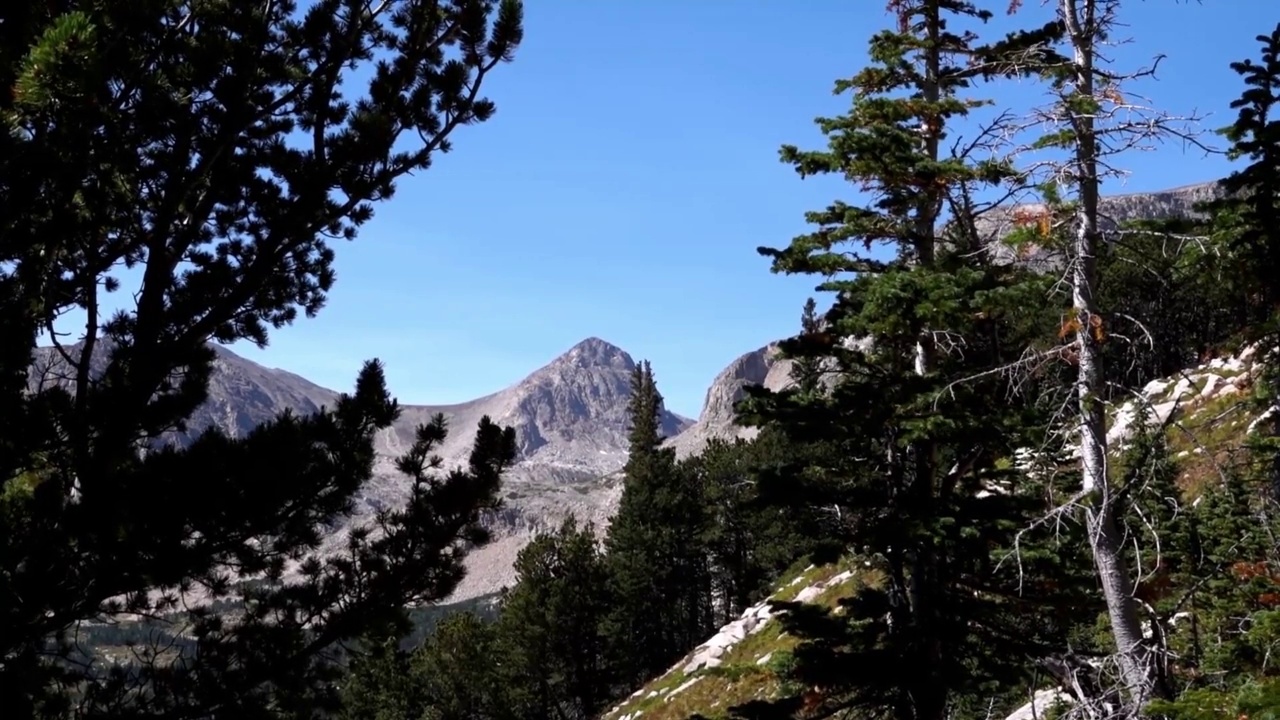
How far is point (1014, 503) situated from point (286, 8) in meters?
10.2

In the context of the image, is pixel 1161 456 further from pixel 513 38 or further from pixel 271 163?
pixel 271 163

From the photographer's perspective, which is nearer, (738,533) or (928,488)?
(928,488)

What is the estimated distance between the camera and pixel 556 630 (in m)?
48.9

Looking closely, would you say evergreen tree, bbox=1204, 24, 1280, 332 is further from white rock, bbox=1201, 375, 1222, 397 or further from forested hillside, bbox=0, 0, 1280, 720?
white rock, bbox=1201, 375, 1222, 397

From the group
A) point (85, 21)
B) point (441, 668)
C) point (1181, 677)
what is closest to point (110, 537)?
point (85, 21)

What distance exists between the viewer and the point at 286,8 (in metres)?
8.59

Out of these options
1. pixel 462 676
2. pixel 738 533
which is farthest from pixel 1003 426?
pixel 738 533

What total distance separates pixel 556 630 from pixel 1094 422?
44043 millimetres

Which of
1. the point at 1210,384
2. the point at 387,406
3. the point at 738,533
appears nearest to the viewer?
the point at 387,406

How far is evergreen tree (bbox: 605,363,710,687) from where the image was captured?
160 ft

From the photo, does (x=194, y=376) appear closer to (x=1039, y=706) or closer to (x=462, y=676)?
(x=1039, y=706)

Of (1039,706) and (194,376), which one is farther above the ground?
(194,376)

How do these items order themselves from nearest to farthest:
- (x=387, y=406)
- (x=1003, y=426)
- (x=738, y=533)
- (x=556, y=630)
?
(x=387, y=406)
(x=1003, y=426)
(x=556, y=630)
(x=738, y=533)

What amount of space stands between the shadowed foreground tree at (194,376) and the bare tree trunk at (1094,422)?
5138 millimetres
